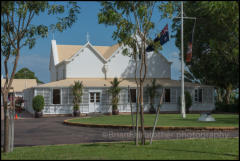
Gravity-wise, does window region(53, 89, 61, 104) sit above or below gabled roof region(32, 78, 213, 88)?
below

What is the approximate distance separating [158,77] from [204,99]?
549cm

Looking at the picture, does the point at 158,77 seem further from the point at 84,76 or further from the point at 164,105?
the point at 84,76

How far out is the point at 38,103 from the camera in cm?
2977

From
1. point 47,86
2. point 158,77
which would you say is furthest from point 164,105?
point 47,86

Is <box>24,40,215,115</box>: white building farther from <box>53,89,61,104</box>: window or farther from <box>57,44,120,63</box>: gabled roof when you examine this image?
<box>57,44,120,63</box>: gabled roof

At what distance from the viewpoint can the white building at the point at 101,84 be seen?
32.0m

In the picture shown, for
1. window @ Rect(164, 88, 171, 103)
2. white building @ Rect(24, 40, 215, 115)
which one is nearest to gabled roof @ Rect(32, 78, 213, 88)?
white building @ Rect(24, 40, 215, 115)

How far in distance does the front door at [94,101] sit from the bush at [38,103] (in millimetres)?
4957

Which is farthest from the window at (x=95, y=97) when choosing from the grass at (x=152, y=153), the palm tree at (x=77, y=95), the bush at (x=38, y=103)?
the grass at (x=152, y=153)

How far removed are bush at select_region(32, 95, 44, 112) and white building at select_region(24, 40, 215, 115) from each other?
1.24 meters

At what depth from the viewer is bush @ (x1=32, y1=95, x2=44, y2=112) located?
2972cm

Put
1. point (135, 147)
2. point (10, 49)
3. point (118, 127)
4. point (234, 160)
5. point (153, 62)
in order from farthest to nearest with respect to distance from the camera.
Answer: point (153, 62), point (118, 127), point (10, 49), point (135, 147), point (234, 160)

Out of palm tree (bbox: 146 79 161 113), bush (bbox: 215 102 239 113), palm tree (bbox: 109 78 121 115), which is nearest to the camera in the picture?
palm tree (bbox: 109 78 121 115)

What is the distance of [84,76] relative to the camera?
35.6m
